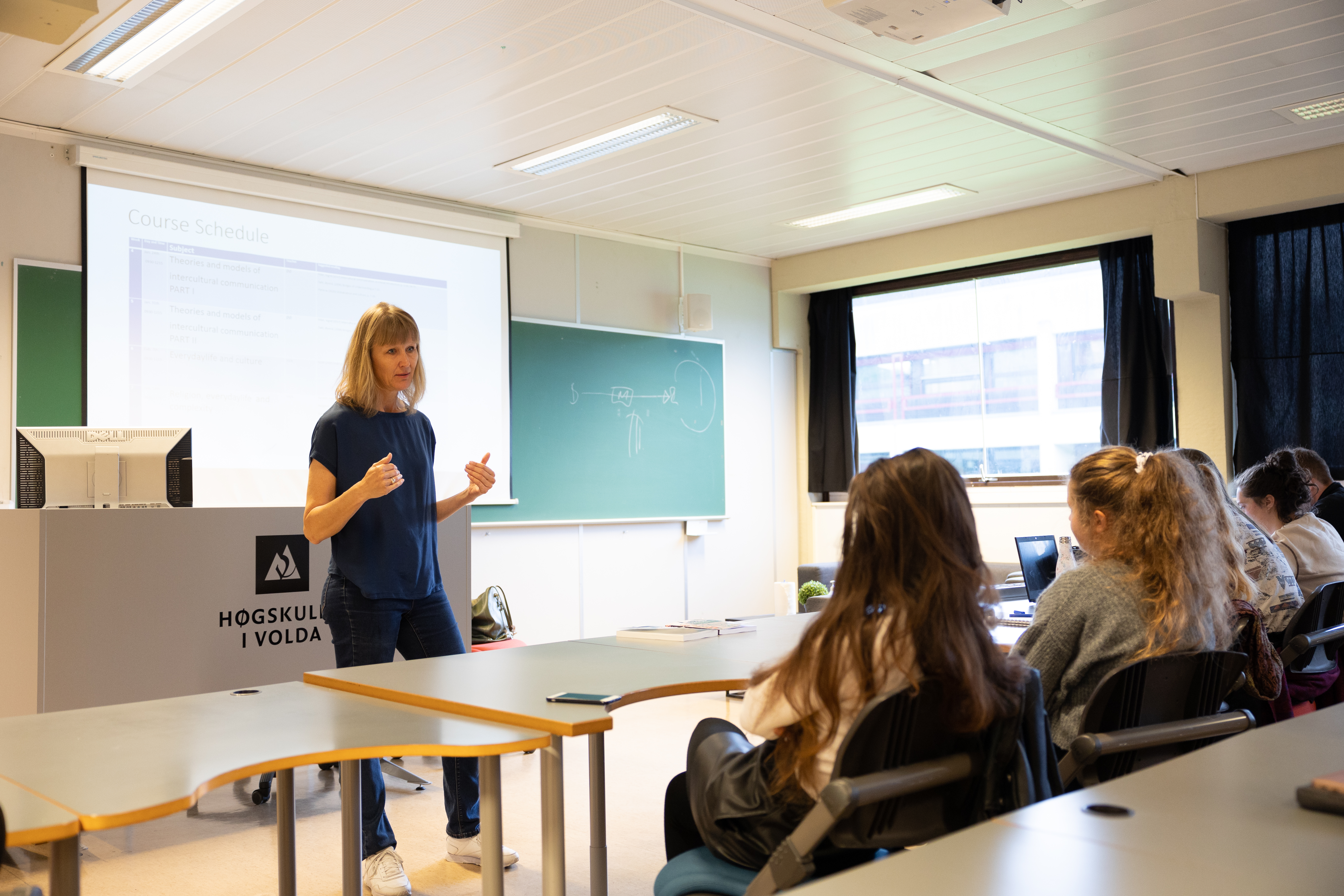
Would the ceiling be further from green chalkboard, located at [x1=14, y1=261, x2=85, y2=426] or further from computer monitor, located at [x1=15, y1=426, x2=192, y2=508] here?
computer monitor, located at [x1=15, y1=426, x2=192, y2=508]

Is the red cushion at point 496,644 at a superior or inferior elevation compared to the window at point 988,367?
inferior

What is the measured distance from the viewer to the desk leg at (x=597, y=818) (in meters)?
2.31

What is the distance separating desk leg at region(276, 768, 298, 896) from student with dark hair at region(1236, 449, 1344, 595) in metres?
2.87

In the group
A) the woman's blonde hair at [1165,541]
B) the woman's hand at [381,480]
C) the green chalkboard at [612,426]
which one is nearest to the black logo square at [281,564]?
the woman's hand at [381,480]

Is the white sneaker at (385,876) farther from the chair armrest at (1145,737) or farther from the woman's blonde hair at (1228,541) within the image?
the woman's blonde hair at (1228,541)

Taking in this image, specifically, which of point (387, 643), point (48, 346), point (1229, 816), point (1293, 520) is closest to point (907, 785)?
point (1229, 816)

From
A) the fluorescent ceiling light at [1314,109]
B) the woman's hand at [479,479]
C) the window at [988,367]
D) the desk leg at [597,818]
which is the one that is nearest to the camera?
the desk leg at [597,818]

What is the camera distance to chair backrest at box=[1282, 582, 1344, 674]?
2785 mm

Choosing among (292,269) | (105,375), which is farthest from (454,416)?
(105,375)

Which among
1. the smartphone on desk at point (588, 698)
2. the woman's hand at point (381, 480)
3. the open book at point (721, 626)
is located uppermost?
the woman's hand at point (381, 480)

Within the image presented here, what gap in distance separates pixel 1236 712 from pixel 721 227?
16.9ft

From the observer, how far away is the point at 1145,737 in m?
1.68

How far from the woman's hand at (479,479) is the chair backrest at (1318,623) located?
2.18 m

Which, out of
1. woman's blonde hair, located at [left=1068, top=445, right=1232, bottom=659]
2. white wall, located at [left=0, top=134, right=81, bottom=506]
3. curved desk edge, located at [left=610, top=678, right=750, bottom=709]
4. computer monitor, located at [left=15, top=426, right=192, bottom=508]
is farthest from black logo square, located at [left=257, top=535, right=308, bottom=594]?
woman's blonde hair, located at [left=1068, top=445, right=1232, bottom=659]
